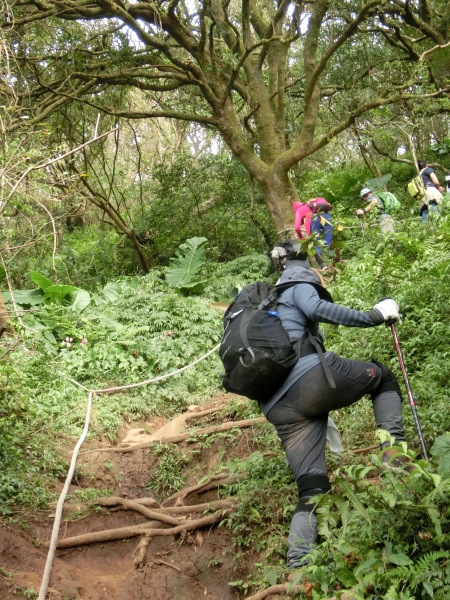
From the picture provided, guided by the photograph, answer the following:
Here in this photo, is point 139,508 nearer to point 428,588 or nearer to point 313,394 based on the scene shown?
point 313,394

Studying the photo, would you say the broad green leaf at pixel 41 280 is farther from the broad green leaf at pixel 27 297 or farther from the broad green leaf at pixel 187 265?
the broad green leaf at pixel 187 265

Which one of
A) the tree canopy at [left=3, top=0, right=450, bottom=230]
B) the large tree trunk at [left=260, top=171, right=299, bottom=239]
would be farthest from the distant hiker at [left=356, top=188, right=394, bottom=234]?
the large tree trunk at [left=260, top=171, right=299, bottom=239]

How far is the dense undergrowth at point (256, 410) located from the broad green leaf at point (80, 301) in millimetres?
129

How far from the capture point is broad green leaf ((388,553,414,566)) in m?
2.74

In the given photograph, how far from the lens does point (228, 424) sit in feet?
21.4

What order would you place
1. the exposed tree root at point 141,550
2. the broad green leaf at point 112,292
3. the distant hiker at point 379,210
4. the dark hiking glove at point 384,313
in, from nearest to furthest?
1. the dark hiking glove at point 384,313
2. the exposed tree root at point 141,550
3. the distant hiker at point 379,210
4. the broad green leaf at point 112,292

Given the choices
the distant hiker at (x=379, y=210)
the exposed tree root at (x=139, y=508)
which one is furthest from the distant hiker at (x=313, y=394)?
the distant hiker at (x=379, y=210)

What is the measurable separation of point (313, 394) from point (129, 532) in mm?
2236

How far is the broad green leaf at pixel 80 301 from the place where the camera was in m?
10.9

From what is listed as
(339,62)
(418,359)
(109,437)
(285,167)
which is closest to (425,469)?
(418,359)

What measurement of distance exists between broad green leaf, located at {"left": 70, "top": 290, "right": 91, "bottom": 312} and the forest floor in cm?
506

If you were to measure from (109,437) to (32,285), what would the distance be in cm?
808

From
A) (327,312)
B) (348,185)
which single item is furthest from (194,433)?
(348,185)

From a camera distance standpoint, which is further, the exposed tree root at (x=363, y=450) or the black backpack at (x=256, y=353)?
the exposed tree root at (x=363, y=450)
